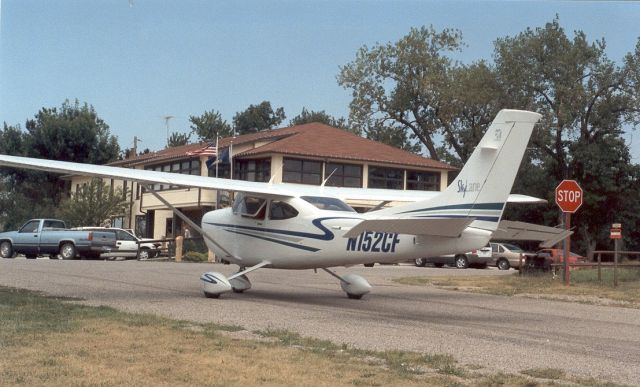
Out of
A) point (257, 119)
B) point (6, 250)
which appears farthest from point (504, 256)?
point (257, 119)

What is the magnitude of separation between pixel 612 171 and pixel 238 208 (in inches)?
1636

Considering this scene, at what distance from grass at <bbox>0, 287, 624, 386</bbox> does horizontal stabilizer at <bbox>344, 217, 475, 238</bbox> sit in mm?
3344

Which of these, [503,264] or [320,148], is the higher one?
[320,148]

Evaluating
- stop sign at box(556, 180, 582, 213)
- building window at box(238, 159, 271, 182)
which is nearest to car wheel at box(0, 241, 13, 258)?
building window at box(238, 159, 271, 182)

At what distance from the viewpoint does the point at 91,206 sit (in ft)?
170

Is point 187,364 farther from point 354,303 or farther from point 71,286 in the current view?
point 71,286

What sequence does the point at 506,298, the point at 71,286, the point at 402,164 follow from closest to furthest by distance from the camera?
the point at 71,286 → the point at 506,298 → the point at 402,164

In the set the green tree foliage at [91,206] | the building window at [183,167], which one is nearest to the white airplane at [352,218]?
the building window at [183,167]

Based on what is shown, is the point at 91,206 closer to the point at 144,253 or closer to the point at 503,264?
the point at 144,253

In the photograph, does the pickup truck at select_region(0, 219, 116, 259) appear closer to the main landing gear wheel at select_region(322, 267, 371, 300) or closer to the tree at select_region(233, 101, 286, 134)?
the main landing gear wheel at select_region(322, 267, 371, 300)

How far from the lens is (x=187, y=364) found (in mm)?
8039

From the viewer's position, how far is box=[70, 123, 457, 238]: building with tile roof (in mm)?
49031

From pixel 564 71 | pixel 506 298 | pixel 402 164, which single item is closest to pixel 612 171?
pixel 564 71

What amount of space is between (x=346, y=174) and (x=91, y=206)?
15.6 metres
